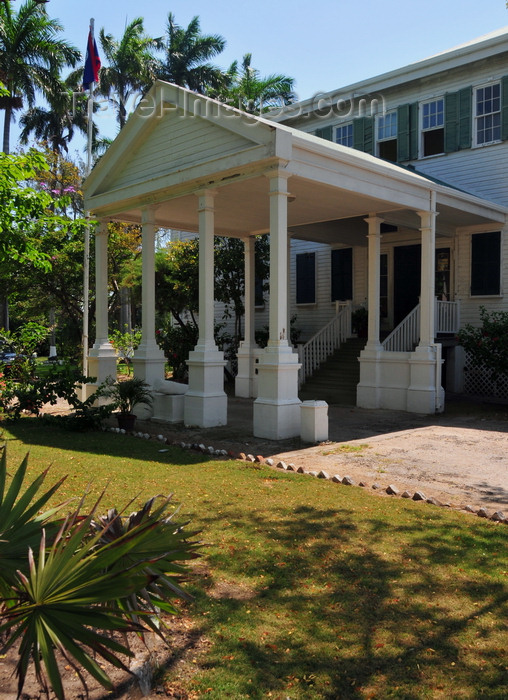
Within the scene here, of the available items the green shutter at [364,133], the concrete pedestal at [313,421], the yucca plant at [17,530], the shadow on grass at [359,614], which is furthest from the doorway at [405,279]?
the yucca plant at [17,530]

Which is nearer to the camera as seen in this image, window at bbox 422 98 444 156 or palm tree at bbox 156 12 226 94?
window at bbox 422 98 444 156

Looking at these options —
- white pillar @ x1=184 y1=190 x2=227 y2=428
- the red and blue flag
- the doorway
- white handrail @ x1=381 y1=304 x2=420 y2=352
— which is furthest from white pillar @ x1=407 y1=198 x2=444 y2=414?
the red and blue flag

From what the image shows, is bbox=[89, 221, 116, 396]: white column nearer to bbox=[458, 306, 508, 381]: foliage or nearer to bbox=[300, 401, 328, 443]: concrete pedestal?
bbox=[300, 401, 328, 443]: concrete pedestal

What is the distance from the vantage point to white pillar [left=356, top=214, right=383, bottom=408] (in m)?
12.9

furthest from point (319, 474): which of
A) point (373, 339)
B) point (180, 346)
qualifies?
point (180, 346)

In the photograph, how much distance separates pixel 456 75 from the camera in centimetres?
1562

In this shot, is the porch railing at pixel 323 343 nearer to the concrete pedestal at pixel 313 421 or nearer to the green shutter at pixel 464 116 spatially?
the green shutter at pixel 464 116

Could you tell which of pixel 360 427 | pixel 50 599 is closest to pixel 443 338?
pixel 360 427

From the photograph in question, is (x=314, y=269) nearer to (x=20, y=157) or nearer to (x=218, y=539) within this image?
(x=20, y=157)

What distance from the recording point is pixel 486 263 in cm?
1504

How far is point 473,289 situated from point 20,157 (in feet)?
37.7

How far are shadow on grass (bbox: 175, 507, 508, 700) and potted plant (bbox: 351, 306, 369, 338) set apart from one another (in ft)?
37.8

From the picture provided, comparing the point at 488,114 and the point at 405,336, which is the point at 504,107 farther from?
the point at 405,336

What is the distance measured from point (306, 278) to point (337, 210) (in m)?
6.02
